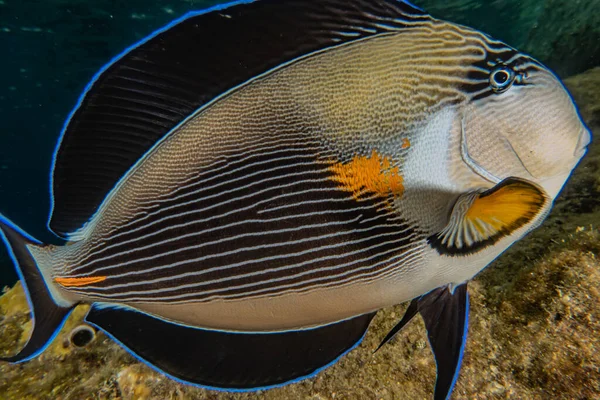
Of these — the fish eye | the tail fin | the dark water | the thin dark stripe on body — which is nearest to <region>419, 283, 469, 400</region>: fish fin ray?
the thin dark stripe on body

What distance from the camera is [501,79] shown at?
108 centimetres

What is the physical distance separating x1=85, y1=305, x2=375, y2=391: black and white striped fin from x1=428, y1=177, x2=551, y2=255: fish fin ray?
0.46 m

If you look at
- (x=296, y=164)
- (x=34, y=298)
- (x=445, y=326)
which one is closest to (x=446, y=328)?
(x=445, y=326)

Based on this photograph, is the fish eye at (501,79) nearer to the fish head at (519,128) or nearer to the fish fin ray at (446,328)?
the fish head at (519,128)

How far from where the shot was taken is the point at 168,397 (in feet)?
6.31

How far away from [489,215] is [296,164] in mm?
657

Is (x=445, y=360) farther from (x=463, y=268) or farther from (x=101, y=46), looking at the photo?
(x=101, y=46)

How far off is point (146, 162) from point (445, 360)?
53.8 inches

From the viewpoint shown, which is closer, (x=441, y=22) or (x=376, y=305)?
(x=441, y=22)

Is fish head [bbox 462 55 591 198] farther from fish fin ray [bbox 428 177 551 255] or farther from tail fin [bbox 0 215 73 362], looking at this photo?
tail fin [bbox 0 215 73 362]

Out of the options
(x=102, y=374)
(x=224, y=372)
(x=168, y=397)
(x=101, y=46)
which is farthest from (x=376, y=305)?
(x=101, y=46)

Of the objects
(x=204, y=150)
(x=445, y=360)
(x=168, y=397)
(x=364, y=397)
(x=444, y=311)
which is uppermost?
(x=204, y=150)

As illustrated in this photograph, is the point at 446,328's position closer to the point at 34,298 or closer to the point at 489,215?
the point at 489,215

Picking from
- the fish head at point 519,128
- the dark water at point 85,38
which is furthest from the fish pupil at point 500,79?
the dark water at point 85,38
